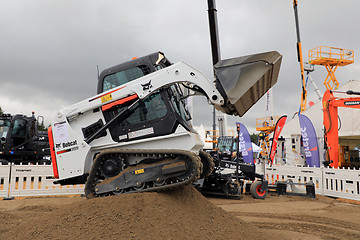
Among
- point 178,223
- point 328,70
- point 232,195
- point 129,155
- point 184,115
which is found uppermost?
point 328,70

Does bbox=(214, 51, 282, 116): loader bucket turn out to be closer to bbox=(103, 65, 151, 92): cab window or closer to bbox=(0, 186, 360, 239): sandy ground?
bbox=(103, 65, 151, 92): cab window

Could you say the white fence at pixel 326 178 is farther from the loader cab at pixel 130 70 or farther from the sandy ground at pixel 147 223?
the loader cab at pixel 130 70

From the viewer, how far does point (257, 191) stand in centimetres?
1048

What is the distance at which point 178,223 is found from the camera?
175 inches

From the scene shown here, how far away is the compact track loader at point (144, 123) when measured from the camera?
4926mm

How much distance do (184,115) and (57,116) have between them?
237 centimetres

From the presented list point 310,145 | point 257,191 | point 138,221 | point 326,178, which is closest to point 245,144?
point 310,145

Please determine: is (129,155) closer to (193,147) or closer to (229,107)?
(193,147)

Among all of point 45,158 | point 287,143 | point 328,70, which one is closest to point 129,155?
point 45,158

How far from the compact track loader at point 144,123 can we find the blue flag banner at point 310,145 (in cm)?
1105

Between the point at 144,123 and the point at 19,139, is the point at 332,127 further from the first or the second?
→ the point at 19,139

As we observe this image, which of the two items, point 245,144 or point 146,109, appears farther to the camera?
point 245,144

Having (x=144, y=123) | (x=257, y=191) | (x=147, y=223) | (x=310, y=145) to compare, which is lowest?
(x=257, y=191)

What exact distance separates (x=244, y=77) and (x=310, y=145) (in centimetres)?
1205
